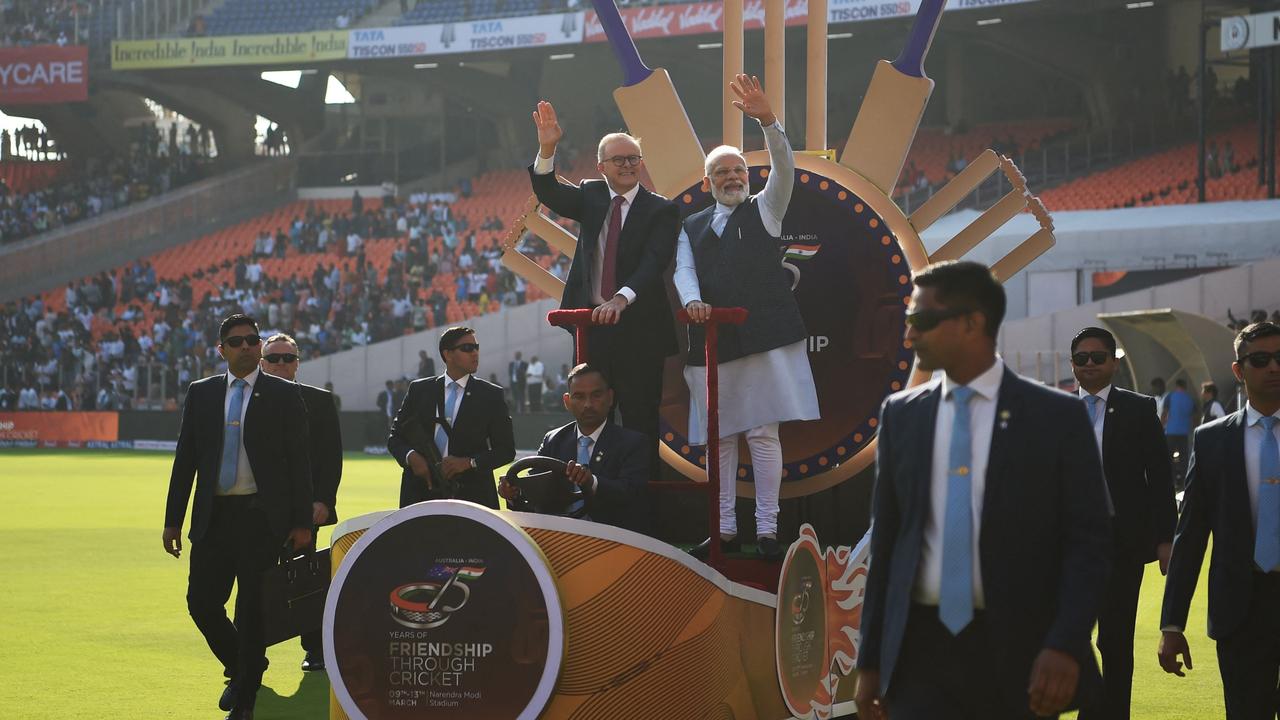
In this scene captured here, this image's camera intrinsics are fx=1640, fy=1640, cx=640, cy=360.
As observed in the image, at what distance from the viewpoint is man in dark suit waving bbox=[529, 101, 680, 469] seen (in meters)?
6.88

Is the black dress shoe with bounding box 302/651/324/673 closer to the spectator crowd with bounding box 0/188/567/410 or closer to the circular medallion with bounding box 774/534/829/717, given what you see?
the circular medallion with bounding box 774/534/829/717

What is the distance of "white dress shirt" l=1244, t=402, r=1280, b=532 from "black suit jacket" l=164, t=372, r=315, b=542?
13.4 feet

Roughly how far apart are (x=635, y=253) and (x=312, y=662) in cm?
360

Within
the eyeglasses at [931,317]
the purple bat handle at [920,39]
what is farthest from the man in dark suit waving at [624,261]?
the eyeglasses at [931,317]

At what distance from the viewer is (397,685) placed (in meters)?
5.42

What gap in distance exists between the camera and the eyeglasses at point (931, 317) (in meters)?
3.92

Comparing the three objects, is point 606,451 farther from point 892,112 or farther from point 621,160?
point 892,112

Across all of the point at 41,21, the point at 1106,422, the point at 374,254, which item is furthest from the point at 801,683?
the point at 41,21

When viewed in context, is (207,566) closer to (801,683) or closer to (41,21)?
(801,683)

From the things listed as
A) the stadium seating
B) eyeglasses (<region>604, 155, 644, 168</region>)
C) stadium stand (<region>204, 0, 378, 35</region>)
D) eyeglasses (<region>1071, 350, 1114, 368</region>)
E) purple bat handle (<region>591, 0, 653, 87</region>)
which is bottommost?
eyeglasses (<region>1071, 350, 1114, 368</region>)

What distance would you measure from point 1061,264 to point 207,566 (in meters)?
26.6

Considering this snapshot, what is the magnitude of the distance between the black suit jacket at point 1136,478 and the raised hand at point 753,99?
179 centimetres

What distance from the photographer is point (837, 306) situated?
8227 mm

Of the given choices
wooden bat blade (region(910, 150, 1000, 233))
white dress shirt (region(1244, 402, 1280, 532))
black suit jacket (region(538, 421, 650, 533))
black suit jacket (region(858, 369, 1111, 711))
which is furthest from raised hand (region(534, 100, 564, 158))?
black suit jacket (region(858, 369, 1111, 711))
